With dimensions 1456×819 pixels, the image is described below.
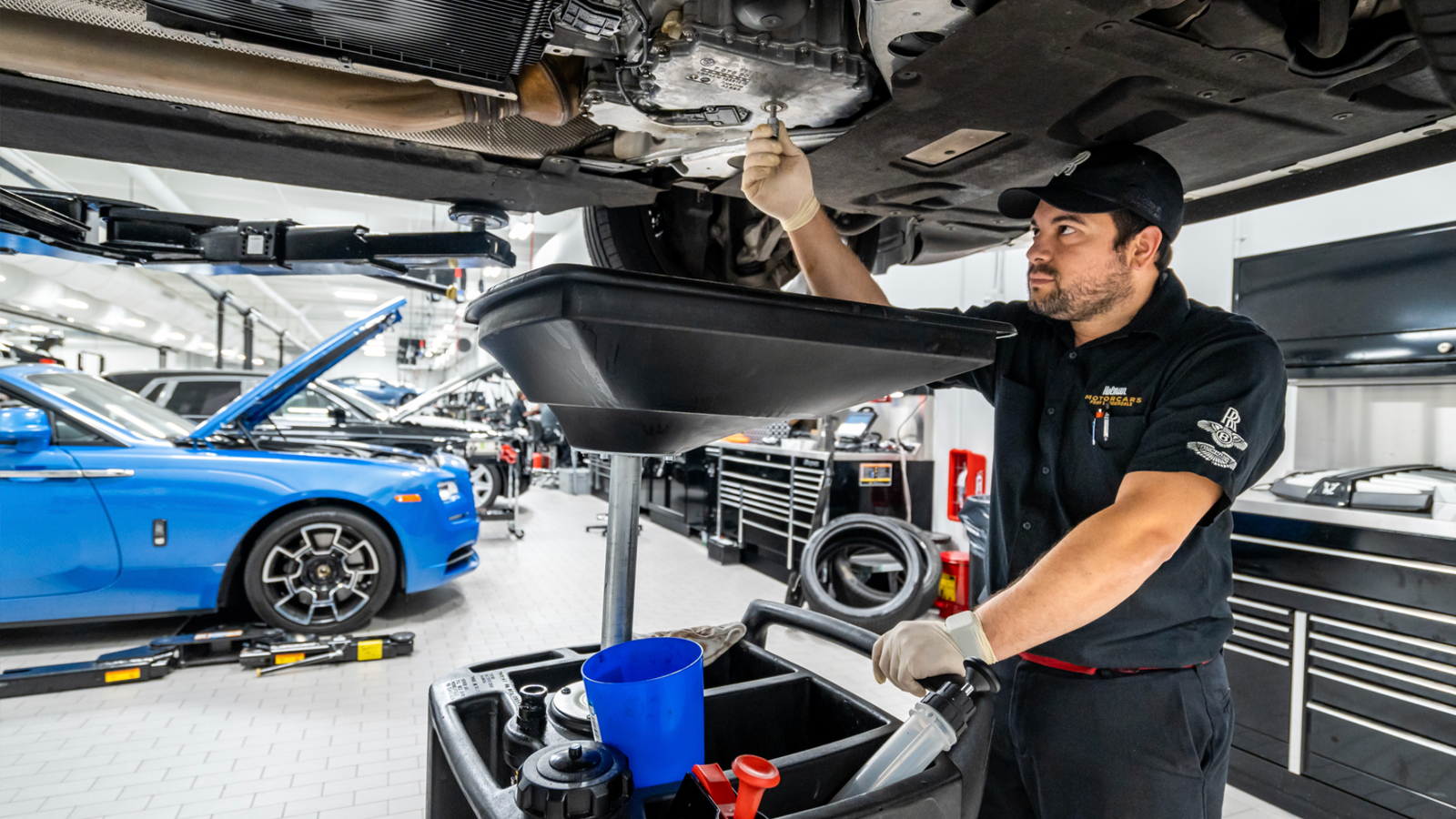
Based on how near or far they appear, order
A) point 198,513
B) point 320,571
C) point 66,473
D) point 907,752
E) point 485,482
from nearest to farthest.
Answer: point 907,752
point 66,473
point 198,513
point 320,571
point 485,482

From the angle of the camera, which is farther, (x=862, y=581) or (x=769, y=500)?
(x=769, y=500)

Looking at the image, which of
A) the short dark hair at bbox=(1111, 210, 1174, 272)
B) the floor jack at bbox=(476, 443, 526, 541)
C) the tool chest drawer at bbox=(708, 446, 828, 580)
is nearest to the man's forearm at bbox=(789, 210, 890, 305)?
the short dark hair at bbox=(1111, 210, 1174, 272)

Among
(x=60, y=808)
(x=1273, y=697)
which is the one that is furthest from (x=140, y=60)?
(x=1273, y=697)

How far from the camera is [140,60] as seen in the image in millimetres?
1010

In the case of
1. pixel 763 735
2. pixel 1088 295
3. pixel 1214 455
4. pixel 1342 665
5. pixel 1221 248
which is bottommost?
pixel 1342 665

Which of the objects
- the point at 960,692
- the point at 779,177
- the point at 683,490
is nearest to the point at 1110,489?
the point at 960,692

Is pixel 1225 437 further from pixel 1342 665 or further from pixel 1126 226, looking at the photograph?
pixel 1342 665

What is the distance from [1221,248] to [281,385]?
13.5 ft

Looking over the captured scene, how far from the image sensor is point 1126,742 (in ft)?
3.25

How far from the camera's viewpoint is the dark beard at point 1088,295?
1064 millimetres

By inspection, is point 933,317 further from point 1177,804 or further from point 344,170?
point 344,170

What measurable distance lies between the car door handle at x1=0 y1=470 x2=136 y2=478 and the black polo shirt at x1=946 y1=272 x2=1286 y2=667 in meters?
2.95

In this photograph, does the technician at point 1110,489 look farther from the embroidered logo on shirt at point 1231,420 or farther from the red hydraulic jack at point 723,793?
the red hydraulic jack at point 723,793

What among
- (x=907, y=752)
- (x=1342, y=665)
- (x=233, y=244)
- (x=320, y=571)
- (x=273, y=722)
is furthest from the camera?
(x=320, y=571)
